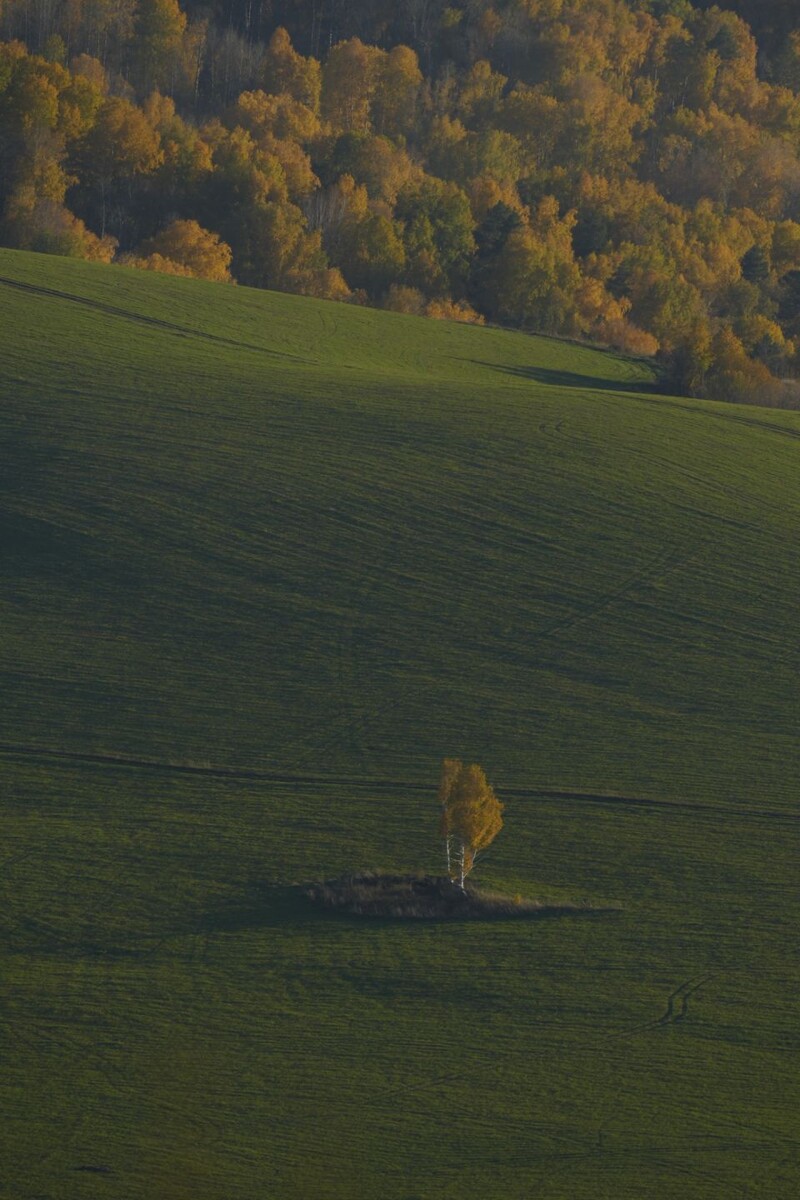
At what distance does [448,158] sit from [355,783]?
108 meters

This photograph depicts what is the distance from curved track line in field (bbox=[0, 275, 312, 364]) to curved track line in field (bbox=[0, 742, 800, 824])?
29.3 metres

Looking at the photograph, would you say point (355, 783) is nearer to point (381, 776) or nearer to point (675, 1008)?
point (381, 776)

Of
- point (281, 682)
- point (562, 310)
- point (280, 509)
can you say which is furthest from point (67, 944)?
point (562, 310)

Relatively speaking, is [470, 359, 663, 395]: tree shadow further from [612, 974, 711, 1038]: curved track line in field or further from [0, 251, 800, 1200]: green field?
[612, 974, 711, 1038]: curved track line in field

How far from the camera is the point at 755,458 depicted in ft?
169

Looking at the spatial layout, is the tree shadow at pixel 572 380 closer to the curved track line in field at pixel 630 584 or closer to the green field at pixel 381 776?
the green field at pixel 381 776

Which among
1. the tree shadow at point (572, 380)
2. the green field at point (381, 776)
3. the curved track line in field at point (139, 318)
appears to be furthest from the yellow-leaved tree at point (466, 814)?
the tree shadow at point (572, 380)

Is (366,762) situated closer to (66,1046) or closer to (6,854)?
(6,854)

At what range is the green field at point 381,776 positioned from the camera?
77.9ft

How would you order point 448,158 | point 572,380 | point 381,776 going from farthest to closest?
point 448,158, point 572,380, point 381,776

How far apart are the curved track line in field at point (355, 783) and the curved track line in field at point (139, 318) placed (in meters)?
29.3

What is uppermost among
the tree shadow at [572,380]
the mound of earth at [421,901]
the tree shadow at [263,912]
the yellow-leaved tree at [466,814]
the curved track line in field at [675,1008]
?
the tree shadow at [572,380]

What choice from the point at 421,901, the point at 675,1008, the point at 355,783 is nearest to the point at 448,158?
the point at 355,783

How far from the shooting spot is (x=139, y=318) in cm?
6106
